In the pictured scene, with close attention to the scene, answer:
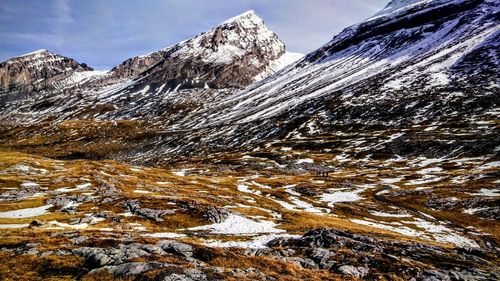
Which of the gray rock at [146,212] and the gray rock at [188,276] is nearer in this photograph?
the gray rock at [188,276]

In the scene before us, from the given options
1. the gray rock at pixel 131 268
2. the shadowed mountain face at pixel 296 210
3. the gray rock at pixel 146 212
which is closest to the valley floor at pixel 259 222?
the gray rock at pixel 131 268

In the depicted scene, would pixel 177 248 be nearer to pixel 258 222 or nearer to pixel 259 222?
pixel 258 222

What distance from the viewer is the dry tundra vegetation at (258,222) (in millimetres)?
31484

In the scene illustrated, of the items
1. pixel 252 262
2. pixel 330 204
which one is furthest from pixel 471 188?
pixel 252 262

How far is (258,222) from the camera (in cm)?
6125

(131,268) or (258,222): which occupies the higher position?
(131,268)

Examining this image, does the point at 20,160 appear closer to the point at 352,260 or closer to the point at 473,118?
the point at 352,260

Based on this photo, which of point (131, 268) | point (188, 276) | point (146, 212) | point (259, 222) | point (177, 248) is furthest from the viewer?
point (146, 212)

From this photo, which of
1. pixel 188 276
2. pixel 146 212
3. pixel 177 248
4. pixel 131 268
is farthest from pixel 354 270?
pixel 146 212

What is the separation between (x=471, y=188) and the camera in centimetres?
8638

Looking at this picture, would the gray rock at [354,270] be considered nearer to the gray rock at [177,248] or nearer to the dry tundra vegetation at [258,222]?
the dry tundra vegetation at [258,222]

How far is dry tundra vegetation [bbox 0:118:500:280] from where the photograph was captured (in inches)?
1240

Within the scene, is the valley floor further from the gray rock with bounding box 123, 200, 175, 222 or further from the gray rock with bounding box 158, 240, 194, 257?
the gray rock with bounding box 123, 200, 175, 222

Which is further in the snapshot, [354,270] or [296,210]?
[296,210]
